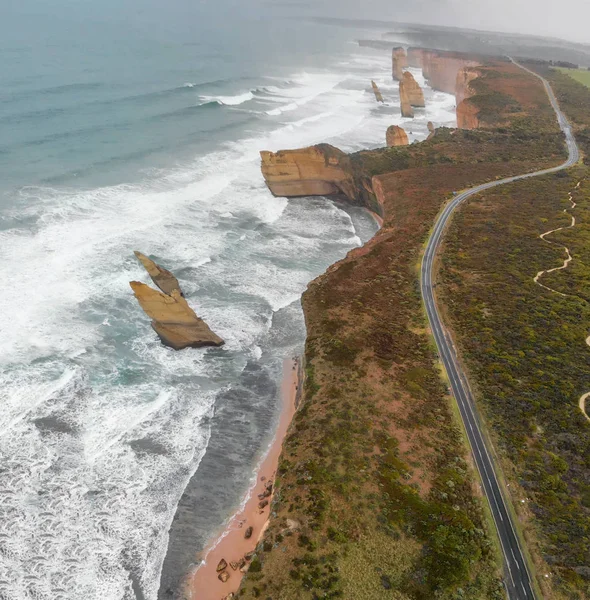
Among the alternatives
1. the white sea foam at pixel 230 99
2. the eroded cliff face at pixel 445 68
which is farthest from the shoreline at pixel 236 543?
the eroded cliff face at pixel 445 68

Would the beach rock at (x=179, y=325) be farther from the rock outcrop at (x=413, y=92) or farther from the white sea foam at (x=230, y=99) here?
the rock outcrop at (x=413, y=92)

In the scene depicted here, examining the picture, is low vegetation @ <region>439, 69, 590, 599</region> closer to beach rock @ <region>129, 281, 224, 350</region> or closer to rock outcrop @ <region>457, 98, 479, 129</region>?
beach rock @ <region>129, 281, 224, 350</region>

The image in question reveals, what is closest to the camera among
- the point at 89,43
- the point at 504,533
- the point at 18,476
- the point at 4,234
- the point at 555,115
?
the point at 504,533

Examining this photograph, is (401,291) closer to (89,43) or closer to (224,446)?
(224,446)

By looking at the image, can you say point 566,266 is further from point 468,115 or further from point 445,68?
point 445,68

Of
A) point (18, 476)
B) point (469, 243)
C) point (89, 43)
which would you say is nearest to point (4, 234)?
point (18, 476)

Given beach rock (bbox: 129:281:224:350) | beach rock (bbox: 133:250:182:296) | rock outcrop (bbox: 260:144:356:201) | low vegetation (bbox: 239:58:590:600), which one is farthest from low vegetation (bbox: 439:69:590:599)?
beach rock (bbox: 133:250:182:296)
